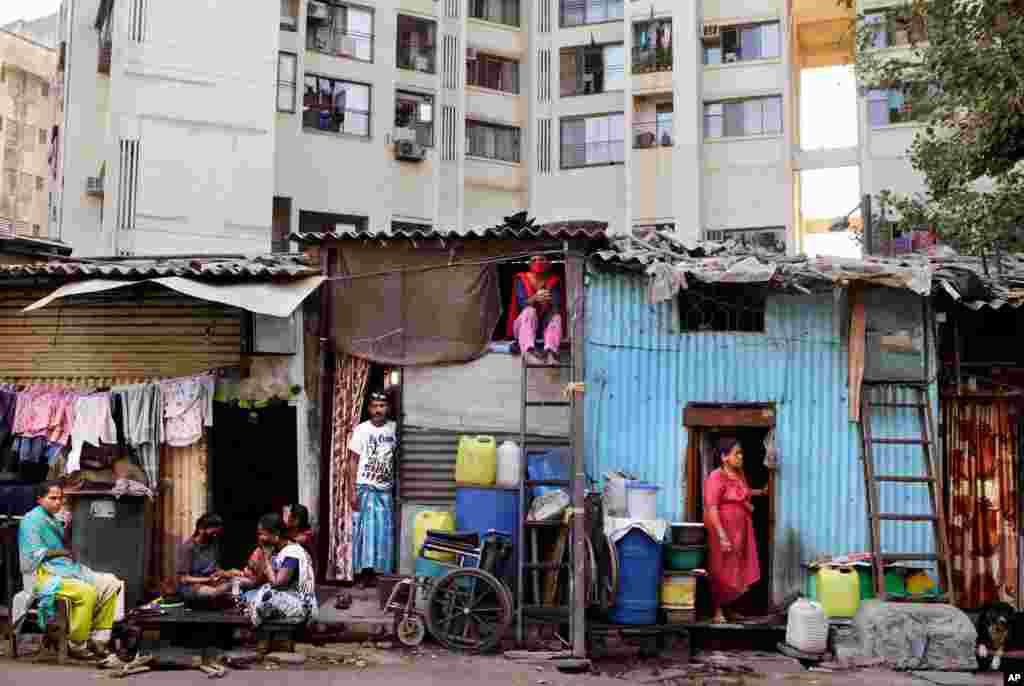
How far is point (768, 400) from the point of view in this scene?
12562mm

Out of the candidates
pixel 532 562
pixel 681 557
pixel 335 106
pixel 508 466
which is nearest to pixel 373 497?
pixel 508 466

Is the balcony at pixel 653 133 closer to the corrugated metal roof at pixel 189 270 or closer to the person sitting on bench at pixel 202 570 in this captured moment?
the corrugated metal roof at pixel 189 270

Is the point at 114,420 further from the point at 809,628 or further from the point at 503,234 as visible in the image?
the point at 809,628

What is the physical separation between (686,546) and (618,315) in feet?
9.13

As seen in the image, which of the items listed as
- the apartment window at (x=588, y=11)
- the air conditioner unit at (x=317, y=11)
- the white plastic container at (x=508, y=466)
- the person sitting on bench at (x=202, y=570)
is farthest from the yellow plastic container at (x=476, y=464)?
the apartment window at (x=588, y=11)

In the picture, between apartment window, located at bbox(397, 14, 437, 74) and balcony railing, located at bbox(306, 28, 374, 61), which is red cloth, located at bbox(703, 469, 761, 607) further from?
apartment window, located at bbox(397, 14, 437, 74)

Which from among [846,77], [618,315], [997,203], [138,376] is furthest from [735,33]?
[138,376]

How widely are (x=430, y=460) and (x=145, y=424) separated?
337 cm

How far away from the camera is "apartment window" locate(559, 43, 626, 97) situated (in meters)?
34.3

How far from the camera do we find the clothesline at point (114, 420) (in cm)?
1250

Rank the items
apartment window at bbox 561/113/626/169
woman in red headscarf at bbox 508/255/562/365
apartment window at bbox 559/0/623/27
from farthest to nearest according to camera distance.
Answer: apartment window at bbox 559/0/623/27
apartment window at bbox 561/113/626/169
woman in red headscarf at bbox 508/255/562/365

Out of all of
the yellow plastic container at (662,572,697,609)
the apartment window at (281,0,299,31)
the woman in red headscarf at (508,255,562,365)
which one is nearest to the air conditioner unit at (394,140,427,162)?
the apartment window at (281,0,299,31)

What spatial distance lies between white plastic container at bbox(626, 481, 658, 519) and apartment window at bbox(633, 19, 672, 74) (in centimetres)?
2332

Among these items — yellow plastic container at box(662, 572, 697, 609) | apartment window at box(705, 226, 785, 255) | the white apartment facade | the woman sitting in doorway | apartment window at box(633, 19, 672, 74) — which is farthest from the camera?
apartment window at box(633, 19, 672, 74)
